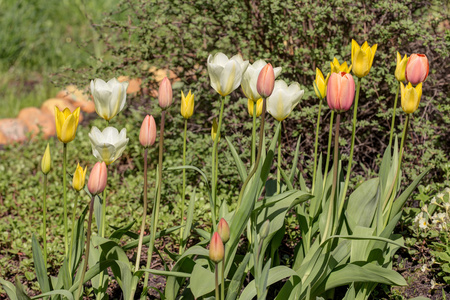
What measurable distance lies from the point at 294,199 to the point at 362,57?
1.65 feet

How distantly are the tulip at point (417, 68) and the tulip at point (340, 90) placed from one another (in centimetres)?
28

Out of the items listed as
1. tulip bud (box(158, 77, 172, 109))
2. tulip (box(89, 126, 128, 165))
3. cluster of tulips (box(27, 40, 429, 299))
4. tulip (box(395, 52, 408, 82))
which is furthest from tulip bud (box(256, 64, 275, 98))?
tulip (box(395, 52, 408, 82))

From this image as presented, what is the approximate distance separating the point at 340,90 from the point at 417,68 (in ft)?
1.07

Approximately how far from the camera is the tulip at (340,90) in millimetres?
1518

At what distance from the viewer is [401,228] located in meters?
2.58

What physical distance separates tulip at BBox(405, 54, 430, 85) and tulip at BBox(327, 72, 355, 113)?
28 cm

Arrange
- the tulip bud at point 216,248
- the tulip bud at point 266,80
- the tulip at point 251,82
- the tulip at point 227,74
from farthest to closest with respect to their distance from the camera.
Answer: the tulip at point 251,82 < the tulip at point 227,74 < the tulip bud at point 266,80 < the tulip bud at point 216,248

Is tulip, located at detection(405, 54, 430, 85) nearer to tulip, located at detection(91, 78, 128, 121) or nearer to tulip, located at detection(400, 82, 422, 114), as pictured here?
tulip, located at detection(400, 82, 422, 114)

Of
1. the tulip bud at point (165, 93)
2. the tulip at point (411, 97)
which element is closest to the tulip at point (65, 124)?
the tulip bud at point (165, 93)

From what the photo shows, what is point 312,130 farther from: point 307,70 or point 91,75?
point 91,75

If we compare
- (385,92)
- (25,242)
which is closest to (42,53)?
(25,242)

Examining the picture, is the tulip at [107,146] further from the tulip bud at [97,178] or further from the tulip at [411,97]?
the tulip at [411,97]

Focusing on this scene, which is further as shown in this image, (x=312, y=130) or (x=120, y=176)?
A: (x=120, y=176)

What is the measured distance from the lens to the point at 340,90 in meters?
1.53
